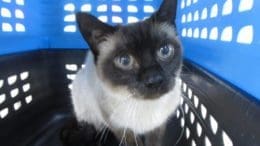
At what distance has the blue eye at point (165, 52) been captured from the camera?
0.95 meters

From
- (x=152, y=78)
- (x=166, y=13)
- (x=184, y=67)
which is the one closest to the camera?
(x=152, y=78)

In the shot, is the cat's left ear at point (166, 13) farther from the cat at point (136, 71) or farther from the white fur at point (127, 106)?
the white fur at point (127, 106)

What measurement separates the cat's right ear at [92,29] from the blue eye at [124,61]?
93 millimetres

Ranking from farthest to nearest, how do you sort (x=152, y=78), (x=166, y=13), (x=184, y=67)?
1. (x=184, y=67)
2. (x=166, y=13)
3. (x=152, y=78)

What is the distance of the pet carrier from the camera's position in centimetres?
74

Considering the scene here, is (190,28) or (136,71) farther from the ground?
(190,28)

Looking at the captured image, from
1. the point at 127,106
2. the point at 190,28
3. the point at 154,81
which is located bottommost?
the point at 127,106

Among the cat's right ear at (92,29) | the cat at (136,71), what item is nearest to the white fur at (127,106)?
the cat at (136,71)

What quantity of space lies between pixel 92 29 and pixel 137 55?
0.52ft

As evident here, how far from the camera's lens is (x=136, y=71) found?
36.6 inches

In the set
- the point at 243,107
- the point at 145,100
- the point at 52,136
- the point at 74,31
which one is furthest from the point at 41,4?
the point at 243,107

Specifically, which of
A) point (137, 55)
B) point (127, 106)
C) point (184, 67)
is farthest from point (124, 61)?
point (184, 67)

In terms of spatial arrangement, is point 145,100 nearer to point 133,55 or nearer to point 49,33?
point 133,55

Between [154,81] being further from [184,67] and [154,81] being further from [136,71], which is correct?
[184,67]
